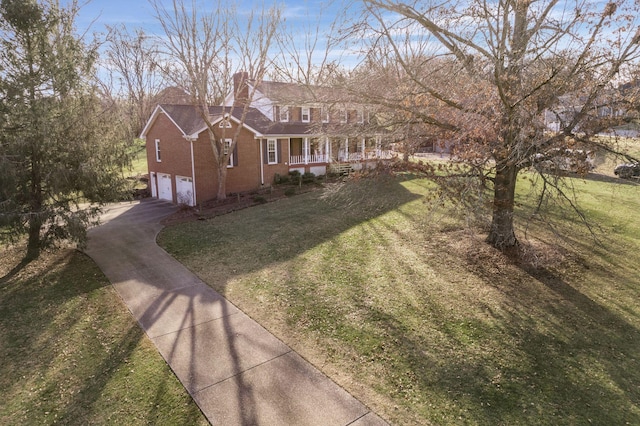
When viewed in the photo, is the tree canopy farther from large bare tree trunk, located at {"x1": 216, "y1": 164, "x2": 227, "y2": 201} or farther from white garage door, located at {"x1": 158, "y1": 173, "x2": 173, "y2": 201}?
white garage door, located at {"x1": 158, "y1": 173, "x2": 173, "y2": 201}

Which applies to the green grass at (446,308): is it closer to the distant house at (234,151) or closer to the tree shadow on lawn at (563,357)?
the tree shadow on lawn at (563,357)

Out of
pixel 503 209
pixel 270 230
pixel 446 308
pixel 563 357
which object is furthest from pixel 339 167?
pixel 563 357

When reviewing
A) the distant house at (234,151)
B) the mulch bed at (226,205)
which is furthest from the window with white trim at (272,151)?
the mulch bed at (226,205)

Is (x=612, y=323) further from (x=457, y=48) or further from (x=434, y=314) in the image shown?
(x=457, y=48)

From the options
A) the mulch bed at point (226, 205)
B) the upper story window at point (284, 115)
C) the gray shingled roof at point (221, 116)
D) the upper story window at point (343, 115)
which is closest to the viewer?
the upper story window at point (343, 115)

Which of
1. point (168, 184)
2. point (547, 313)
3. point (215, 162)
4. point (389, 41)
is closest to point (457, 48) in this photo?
point (389, 41)

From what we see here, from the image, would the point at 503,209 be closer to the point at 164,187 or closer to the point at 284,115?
the point at 284,115

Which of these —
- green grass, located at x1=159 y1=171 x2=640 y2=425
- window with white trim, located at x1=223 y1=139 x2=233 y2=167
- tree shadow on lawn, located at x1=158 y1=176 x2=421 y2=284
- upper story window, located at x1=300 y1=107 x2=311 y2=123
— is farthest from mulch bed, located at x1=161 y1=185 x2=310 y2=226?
upper story window, located at x1=300 y1=107 x2=311 y2=123
